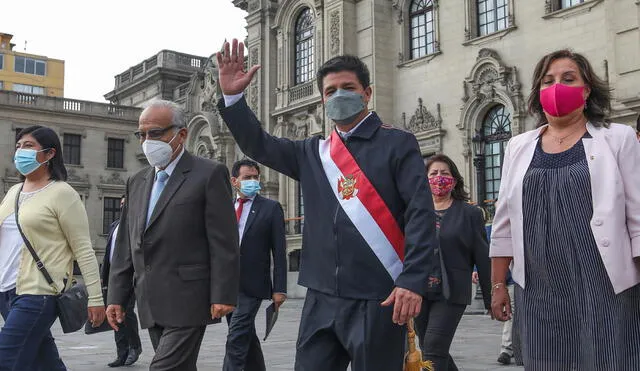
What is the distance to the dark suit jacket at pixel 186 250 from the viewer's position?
4.56 m

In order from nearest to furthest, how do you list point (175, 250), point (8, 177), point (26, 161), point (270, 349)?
point (175, 250) < point (26, 161) < point (270, 349) < point (8, 177)

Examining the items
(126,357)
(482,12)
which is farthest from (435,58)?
(126,357)

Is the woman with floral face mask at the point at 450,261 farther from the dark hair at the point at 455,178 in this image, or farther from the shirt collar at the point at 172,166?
the shirt collar at the point at 172,166

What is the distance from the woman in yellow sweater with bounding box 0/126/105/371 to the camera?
17.3ft

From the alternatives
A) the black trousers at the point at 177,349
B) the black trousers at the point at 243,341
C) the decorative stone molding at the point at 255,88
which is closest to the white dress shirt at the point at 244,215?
Answer: the black trousers at the point at 243,341

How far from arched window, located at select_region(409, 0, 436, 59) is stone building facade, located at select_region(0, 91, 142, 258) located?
2096cm

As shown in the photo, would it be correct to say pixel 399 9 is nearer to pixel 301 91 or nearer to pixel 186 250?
pixel 301 91

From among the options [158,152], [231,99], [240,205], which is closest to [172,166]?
[158,152]

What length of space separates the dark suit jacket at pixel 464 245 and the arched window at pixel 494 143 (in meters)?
16.1

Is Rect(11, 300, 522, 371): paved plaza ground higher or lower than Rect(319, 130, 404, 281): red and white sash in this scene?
lower

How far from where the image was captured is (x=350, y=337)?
151 inches

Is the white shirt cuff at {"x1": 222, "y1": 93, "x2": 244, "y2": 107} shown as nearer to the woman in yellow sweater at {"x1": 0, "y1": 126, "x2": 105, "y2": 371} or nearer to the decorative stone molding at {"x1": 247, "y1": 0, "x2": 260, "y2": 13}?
the woman in yellow sweater at {"x1": 0, "y1": 126, "x2": 105, "y2": 371}

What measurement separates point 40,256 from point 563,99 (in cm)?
359

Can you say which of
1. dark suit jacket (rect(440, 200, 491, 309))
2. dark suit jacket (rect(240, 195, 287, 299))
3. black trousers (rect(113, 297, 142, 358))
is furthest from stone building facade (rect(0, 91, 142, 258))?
dark suit jacket (rect(440, 200, 491, 309))
